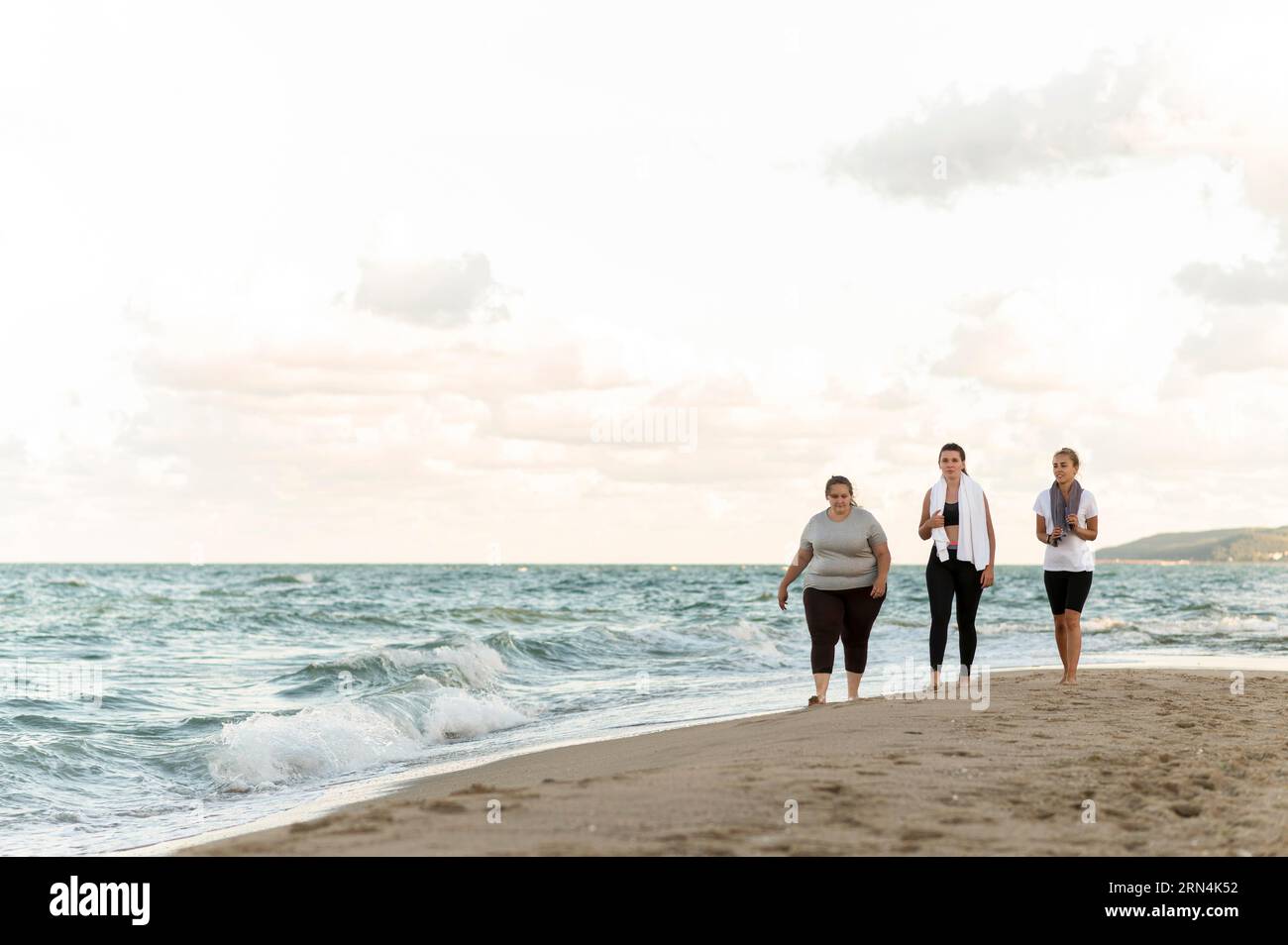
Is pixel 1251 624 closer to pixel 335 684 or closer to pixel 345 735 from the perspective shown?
pixel 335 684

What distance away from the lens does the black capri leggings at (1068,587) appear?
9672mm

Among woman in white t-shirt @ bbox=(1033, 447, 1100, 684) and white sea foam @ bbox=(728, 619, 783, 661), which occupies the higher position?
woman in white t-shirt @ bbox=(1033, 447, 1100, 684)

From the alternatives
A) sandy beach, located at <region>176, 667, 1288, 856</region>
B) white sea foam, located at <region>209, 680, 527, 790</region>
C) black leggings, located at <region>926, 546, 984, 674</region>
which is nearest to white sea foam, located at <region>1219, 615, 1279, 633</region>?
black leggings, located at <region>926, 546, 984, 674</region>

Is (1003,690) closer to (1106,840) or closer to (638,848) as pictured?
(1106,840)

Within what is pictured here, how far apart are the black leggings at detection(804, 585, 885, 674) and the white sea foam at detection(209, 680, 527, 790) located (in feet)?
13.0

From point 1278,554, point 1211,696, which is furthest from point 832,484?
point 1278,554

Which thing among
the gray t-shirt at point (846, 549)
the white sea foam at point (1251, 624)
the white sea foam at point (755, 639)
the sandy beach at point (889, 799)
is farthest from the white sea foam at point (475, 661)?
the white sea foam at point (1251, 624)

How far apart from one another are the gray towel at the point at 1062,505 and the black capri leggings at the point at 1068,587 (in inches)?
11.0

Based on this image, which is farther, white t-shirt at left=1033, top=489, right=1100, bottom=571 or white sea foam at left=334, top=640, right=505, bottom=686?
white sea foam at left=334, top=640, right=505, bottom=686

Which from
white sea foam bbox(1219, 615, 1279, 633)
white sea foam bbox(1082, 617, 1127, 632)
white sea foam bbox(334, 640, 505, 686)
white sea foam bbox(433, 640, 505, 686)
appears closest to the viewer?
white sea foam bbox(433, 640, 505, 686)

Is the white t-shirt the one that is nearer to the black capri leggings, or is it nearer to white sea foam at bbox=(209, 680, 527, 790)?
the black capri leggings

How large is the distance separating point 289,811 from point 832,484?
4.55m

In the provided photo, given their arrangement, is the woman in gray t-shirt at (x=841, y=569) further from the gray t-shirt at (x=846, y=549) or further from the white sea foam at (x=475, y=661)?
the white sea foam at (x=475, y=661)

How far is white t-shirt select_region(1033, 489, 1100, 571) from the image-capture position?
31.8 ft
